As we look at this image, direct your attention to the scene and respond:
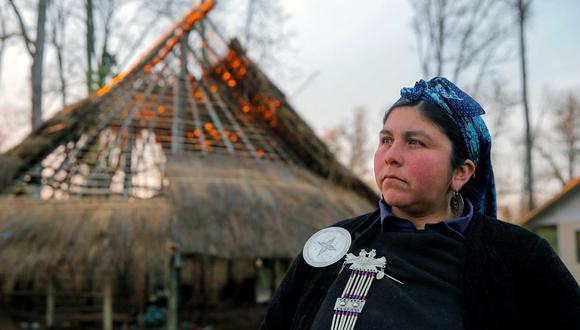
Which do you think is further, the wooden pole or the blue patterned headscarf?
the wooden pole

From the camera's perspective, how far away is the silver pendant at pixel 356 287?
1.34m

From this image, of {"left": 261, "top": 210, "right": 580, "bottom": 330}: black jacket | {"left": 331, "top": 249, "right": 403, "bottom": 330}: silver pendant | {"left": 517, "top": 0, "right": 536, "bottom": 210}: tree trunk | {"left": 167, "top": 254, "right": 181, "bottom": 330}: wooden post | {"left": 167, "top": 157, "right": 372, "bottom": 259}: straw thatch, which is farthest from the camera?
{"left": 517, "top": 0, "right": 536, "bottom": 210}: tree trunk

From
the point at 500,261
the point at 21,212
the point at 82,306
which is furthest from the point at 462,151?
the point at 82,306

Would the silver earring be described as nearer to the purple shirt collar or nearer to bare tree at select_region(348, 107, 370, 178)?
the purple shirt collar

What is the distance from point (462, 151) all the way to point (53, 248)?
20.0ft

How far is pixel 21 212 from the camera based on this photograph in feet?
22.4

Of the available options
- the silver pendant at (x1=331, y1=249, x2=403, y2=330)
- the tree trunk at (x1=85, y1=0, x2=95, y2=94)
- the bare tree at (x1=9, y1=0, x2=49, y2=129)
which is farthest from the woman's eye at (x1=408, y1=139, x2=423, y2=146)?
the tree trunk at (x1=85, y1=0, x2=95, y2=94)

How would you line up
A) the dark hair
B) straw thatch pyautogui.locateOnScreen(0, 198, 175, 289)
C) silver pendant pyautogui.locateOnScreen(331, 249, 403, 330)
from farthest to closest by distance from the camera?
1. straw thatch pyautogui.locateOnScreen(0, 198, 175, 289)
2. the dark hair
3. silver pendant pyautogui.locateOnScreen(331, 249, 403, 330)

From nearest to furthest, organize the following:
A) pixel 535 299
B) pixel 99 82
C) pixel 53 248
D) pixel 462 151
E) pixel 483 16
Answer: pixel 535 299
pixel 462 151
pixel 53 248
pixel 99 82
pixel 483 16

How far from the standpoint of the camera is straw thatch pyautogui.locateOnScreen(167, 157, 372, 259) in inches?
262

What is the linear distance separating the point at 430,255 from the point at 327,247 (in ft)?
0.98

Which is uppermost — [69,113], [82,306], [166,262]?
[69,113]

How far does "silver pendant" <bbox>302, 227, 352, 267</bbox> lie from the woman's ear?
0.33 m

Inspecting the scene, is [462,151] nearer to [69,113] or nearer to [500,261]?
[500,261]
